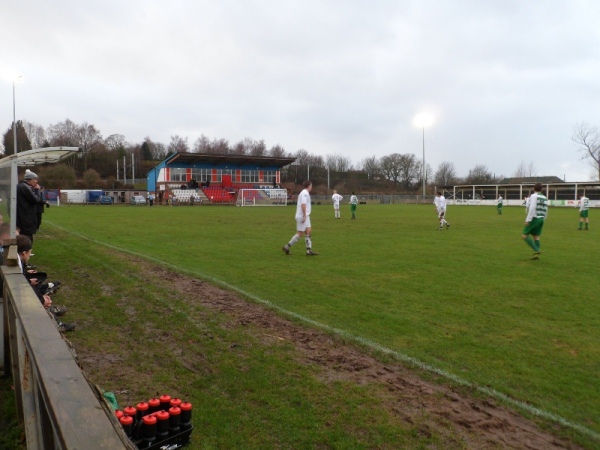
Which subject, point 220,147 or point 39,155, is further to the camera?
point 220,147

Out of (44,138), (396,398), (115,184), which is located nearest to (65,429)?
(396,398)

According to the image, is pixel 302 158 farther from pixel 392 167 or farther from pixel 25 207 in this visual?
pixel 25 207

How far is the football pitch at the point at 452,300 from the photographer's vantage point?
178 inches

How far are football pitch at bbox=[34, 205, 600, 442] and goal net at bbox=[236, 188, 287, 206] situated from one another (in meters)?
46.8

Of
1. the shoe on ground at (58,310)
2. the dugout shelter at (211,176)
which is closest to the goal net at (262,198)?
the dugout shelter at (211,176)

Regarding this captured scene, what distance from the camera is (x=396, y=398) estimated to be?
410cm

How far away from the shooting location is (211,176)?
252ft

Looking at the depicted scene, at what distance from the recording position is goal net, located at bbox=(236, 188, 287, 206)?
62.7 m

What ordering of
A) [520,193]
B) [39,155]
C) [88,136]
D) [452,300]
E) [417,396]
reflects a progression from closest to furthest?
[417,396] → [39,155] → [452,300] → [520,193] → [88,136]

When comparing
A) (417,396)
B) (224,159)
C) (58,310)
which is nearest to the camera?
(417,396)

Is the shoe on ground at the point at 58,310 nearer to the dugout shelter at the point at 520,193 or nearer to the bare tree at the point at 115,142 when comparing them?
the dugout shelter at the point at 520,193

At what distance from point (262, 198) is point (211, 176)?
15750 millimetres

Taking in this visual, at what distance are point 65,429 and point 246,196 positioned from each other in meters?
64.0

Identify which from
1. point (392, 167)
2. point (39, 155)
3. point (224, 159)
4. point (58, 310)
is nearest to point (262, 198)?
point (224, 159)
